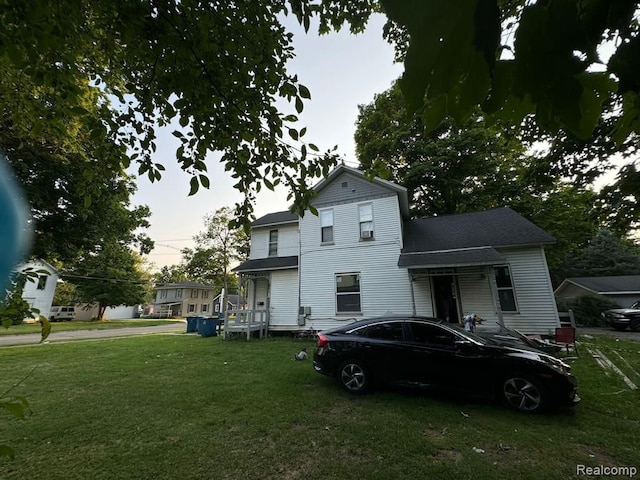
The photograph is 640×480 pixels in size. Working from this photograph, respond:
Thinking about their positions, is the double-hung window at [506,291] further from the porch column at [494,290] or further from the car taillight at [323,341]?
the car taillight at [323,341]

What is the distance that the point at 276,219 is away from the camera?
1688 centimetres

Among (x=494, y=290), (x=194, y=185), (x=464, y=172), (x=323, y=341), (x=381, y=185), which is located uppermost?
(x=464, y=172)

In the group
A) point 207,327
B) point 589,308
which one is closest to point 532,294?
point 207,327

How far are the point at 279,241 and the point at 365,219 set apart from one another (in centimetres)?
546

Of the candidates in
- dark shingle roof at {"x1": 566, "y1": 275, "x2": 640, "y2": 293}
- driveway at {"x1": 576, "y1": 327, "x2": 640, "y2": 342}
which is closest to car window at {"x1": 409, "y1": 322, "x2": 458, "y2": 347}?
driveway at {"x1": 576, "y1": 327, "x2": 640, "y2": 342}

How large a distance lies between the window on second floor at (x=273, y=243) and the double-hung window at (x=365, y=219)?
5440mm

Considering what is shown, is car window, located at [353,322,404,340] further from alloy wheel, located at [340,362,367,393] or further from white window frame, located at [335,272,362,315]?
white window frame, located at [335,272,362,315]

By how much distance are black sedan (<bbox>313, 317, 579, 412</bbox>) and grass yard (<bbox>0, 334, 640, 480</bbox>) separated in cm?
32

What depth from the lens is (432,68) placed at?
68 cm

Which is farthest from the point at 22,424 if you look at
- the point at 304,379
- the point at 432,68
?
the point at 432,68

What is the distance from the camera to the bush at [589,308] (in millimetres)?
20938

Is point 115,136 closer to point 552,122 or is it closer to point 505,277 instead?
point 552,122

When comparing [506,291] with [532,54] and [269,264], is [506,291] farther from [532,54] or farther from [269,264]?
[532,54]

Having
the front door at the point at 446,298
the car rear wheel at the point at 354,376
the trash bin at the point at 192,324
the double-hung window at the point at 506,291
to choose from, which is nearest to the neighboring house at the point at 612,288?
the double-hung window at the point at 506,291
